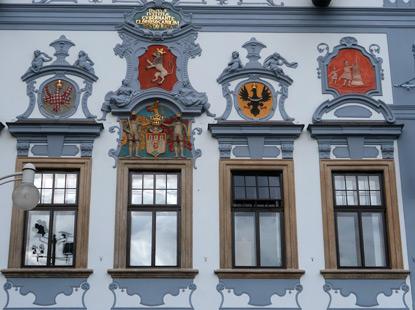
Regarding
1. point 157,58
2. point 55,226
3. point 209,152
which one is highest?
point 157,58

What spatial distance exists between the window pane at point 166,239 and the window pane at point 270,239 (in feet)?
5.60

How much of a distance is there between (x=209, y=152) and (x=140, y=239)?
7.23ft

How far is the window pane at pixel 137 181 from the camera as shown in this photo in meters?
14.5

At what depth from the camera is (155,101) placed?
48.8ft

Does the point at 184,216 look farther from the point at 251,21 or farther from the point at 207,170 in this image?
the point at 251,21

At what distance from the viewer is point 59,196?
1435 centimetres

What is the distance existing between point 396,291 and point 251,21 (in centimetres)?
631

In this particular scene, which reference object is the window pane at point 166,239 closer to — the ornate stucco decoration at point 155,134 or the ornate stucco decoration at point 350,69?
the ornate stucco decoration at point 155,134

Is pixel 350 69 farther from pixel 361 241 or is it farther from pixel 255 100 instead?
pixel 361 241

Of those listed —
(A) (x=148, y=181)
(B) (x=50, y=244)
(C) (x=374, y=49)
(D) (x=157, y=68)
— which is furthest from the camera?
(C) (x=374, y=49)

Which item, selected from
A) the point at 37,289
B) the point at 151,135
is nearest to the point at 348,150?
the point at 151,135

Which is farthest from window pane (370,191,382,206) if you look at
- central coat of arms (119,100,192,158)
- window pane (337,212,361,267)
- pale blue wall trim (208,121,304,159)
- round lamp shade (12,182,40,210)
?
round lamp shade (12,182,40,210)

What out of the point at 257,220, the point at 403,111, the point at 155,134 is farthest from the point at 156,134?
the point at 403,111

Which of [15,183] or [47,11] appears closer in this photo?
[15,183]
